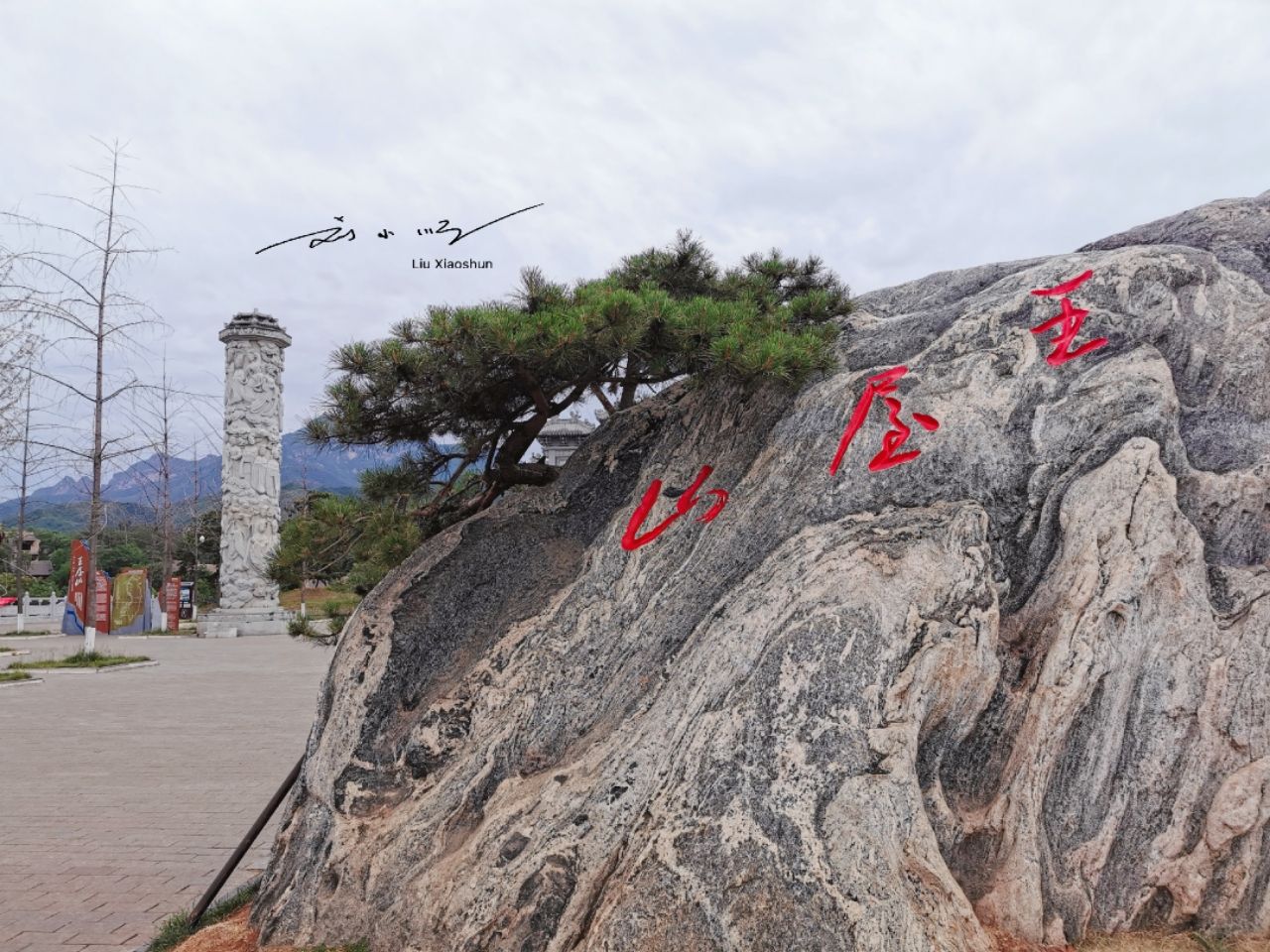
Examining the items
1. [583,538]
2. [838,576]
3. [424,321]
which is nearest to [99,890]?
[583,538]

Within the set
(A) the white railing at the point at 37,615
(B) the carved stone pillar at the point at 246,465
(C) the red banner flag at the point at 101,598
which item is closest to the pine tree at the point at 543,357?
(C) the red banner flag at the point at 101,598

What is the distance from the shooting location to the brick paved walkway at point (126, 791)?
16.7 feet

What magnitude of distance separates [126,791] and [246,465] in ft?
60.5

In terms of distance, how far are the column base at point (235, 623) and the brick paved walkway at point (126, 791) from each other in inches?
373

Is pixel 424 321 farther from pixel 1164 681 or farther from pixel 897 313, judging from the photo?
pixel 1164 681

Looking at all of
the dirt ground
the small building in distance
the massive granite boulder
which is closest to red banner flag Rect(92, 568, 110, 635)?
the small building in distance

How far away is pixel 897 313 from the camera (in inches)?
209

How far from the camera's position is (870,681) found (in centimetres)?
341

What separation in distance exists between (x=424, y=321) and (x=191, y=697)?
11.1 meters

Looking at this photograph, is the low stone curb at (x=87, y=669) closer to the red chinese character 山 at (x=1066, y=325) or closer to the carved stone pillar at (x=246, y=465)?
the carved stone pillar at (x=246, y=465)

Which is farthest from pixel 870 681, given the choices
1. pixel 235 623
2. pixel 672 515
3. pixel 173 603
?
pixel 173 603

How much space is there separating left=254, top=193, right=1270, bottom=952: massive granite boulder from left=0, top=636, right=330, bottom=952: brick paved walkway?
154 cm

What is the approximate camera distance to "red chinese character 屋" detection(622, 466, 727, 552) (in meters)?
4.47

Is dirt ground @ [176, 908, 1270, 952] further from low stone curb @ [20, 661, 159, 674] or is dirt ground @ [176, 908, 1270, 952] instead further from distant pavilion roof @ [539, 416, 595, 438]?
low stone curb @ [20, 661, 159, 674]
